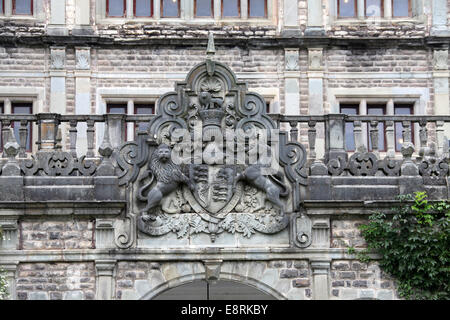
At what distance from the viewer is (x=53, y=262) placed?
62.7 feet

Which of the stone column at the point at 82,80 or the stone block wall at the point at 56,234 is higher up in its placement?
the stone column at the point at 82,80

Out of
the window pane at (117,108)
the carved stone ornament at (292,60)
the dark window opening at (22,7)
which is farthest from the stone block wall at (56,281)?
the dark window opening at (22,7)

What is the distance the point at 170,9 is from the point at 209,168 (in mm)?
8479

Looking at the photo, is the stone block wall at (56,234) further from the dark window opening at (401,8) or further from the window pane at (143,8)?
the dark window opening at (401,8)

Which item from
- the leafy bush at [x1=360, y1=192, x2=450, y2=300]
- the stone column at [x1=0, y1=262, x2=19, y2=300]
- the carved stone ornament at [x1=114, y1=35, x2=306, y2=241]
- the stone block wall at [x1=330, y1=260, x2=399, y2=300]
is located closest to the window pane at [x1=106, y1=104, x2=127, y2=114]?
the carved stone ornament at [x1=114, y1=35, x2=306, y2=241]

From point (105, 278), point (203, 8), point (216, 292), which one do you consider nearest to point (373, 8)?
point (203, 8)

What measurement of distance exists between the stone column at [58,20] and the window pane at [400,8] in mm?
7517

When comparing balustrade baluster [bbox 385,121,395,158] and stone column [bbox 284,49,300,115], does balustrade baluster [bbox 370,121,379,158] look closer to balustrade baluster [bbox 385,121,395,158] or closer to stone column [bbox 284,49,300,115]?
balustrade baluster [bbox 385,121,395,158]

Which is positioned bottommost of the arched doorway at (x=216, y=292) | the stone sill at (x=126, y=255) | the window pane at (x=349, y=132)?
the arched doorway at (x=216, y=292)

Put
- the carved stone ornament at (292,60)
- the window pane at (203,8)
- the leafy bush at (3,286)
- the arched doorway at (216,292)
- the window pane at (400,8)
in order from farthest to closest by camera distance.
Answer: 1. the window pane at (400,8)
2. the window pane at (203,8)
3. the carved stone ornament at (292,60)
4. the arched doorway at (216,292)
5. the leafy bush at (3,286)

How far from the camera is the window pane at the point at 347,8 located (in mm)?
27188
